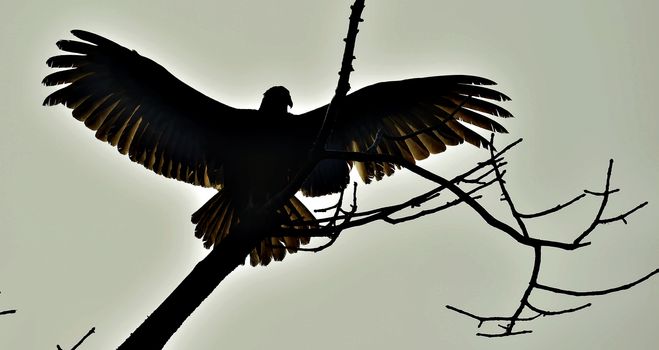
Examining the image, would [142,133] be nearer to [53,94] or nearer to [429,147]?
[53,94]

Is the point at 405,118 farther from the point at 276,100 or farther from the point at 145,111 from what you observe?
the point at 145,111

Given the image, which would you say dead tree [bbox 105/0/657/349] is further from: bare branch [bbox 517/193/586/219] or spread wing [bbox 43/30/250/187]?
spread wing [bbox 43/30/250/187]

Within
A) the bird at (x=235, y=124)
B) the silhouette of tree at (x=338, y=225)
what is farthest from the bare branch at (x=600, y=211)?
the bird at (x=235, y=124)

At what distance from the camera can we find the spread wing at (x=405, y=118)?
6145mm

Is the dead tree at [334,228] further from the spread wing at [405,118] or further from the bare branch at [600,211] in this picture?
the spread wing at [405,118]

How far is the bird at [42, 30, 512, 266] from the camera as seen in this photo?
5828mm

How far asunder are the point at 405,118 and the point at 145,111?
205 cm

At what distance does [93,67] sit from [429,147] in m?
2.61

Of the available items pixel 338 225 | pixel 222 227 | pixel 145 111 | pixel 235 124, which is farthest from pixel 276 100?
pixel 338 225

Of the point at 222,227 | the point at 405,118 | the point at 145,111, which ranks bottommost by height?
the point at 222,227

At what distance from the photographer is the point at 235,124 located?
6.12 metres

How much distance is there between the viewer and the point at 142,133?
253 inches

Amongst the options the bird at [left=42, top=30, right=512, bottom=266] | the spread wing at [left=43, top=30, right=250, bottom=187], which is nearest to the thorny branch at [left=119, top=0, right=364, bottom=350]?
the bird at [left=42, top=30, right=512, bottom=266]

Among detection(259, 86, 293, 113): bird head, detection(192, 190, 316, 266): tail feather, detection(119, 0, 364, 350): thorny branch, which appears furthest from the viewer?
detection(259, 86, 293, 113): bird head
